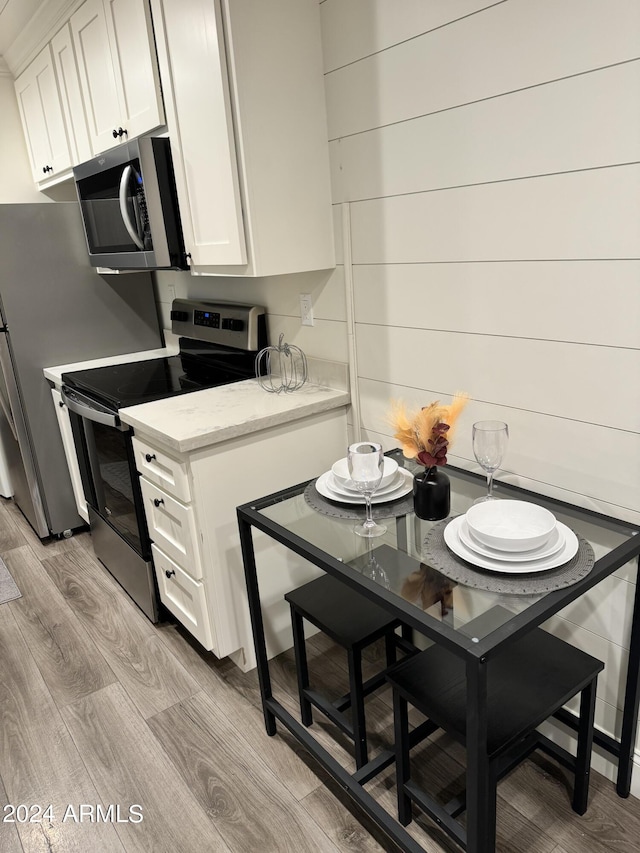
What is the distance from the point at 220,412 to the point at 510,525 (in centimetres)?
106

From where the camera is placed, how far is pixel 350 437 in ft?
7.18

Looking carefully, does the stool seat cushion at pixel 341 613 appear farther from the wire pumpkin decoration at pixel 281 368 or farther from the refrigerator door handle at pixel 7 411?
the refrigerator door handle at pixel 7 411

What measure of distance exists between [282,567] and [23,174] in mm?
2670

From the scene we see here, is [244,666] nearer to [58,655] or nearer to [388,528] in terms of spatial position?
[58,655]

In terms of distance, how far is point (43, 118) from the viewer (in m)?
2.90

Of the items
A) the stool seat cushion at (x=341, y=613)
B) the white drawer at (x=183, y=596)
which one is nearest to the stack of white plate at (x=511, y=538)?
the stool seat cushion at (x=341, y=613)

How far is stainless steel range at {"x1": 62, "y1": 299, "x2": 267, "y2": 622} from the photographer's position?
7.44 ft

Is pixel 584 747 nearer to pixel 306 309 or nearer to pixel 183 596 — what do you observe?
pixel 183 596

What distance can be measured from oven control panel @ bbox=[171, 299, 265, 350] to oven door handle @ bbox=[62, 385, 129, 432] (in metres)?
0.56

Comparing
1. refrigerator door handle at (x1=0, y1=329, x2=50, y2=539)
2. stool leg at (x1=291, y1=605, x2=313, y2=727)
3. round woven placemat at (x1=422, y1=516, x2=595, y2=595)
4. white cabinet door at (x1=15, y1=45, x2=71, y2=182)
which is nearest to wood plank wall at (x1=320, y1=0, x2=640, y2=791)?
round woven placemat at (x1=422, y1=516, x2=595, y2=595)

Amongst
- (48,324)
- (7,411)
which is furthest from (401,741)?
(7,411)

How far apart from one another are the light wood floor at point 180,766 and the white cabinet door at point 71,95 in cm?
199

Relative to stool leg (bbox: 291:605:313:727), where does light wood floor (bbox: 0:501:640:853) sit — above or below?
below

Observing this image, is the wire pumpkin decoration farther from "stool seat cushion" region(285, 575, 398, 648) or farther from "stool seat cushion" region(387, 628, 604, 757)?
"stool seat cushion" region(387, 628, 604, 757)
